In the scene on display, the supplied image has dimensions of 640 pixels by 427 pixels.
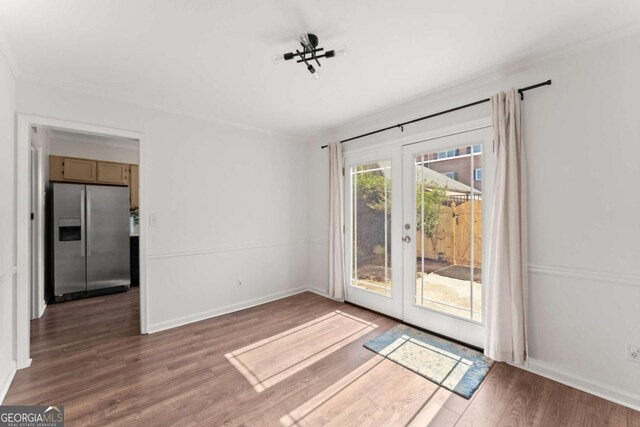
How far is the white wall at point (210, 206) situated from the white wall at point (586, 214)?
9.90 feet

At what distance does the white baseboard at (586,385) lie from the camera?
74.4 inches

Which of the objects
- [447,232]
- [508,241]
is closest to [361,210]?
[447,232]

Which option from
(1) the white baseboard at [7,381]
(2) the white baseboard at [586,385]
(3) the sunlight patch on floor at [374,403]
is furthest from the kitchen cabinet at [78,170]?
(2) the white baseboard at [586,385]

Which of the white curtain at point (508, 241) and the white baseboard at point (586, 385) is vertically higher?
the white curtain at point (508, 241)

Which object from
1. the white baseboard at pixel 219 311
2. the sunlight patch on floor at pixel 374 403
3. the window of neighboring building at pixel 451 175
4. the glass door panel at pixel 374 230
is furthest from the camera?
the glass door panel at pixel 374 230

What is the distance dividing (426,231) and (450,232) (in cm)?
26

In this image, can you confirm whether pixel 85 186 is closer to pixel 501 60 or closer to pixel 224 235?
pixel 224 235

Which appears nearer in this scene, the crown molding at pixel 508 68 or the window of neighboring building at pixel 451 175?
the crown molding at pixel 508 68

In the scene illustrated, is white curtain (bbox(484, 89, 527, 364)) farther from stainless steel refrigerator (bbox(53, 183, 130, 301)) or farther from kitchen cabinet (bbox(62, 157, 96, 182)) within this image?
kitchen cabinet (bbox(62, 157, 96, 182))

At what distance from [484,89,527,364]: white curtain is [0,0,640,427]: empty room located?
2cm

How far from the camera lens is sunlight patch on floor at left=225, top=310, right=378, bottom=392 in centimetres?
233

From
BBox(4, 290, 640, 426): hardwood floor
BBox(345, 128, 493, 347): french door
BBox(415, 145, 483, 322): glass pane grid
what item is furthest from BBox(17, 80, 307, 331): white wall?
BBox(415, 145, 483, 322): glass pane grid

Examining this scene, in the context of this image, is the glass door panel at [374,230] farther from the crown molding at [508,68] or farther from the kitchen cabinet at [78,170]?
the kitchen cabinet at [78,170]

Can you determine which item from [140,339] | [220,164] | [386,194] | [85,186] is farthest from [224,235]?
[85,186]
